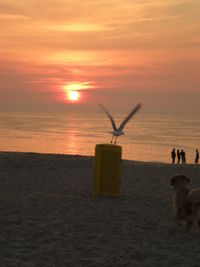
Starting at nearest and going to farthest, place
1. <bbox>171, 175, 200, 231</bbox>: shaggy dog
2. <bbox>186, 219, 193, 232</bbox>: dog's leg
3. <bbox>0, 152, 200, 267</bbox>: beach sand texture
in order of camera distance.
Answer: <bbox>0, 152, 200, 267</bbox>: beach sand texture, <bbox>171, 175, 200, 231</bbox>: shaggy dog, <bbox>186, 219, 193, 232</bbox>: dog's leg

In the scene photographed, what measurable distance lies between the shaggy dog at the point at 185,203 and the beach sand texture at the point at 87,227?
0.26 m

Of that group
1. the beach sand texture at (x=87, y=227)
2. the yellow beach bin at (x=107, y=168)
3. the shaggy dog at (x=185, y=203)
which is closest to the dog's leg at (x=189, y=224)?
the shaggy dog at (x=185, y=203)

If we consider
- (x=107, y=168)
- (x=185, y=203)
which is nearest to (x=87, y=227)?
(x=185, y=203)

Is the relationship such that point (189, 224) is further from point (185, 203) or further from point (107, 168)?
point (107, 168)

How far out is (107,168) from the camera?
1202 centimetres

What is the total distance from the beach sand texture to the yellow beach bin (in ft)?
1.18

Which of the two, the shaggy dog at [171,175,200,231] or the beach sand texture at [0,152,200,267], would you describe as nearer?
the beach sand texture at [0,152,200,267]

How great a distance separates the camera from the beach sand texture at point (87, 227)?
21.5 feet

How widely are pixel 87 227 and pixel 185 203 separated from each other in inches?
74.1

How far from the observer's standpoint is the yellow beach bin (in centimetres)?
1198

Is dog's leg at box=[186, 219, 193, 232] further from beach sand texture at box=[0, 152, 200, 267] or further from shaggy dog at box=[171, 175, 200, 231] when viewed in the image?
beach sand texture at box=[0, 152, 200, 267]

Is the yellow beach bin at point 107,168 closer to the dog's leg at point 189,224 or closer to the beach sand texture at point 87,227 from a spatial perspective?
the beach sand texture at point 87,227

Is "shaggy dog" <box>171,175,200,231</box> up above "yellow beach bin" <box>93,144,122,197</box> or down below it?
below

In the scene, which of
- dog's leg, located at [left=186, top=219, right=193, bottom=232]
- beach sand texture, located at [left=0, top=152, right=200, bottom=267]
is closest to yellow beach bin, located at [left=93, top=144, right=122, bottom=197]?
beach sand texture, located at [left=0, top=152, right=200, bottom=267]
